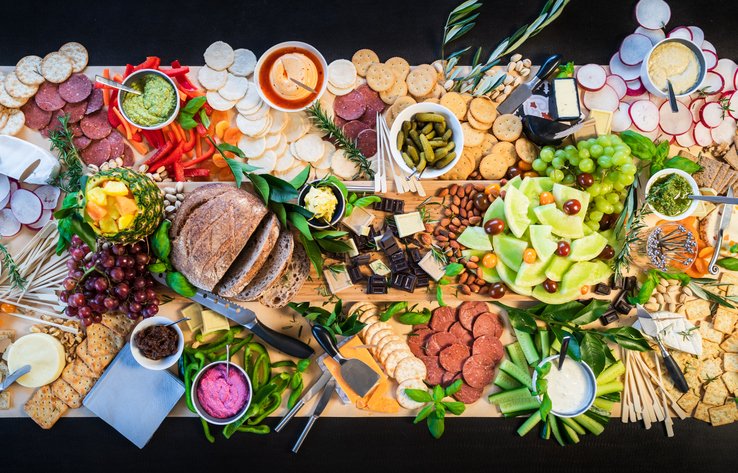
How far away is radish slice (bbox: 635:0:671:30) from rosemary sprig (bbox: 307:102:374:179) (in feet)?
4.82

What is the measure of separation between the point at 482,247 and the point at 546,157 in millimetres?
471

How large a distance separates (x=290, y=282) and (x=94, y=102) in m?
1.20

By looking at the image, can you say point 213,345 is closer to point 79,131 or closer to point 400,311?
point 400,311

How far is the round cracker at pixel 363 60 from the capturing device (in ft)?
7.89

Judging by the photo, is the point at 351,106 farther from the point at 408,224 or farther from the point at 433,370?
the point at 433,370

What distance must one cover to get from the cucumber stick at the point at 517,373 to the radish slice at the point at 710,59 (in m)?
1.63

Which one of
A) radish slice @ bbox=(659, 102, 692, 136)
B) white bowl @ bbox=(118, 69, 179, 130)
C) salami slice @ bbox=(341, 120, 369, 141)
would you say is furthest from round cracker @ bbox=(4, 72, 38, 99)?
radish slice @ bbox=(659, 102, 692, 136)

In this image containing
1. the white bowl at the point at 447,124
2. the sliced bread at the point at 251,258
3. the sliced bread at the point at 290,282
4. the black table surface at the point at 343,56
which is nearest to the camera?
the sliced bread at the point at 251,258

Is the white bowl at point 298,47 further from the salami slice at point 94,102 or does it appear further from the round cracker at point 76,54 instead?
the round cracker at point 76,54

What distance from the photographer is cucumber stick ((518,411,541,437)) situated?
2.34 metres

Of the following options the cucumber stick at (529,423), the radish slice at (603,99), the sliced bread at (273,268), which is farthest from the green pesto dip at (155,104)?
the cucumber stick at (529,423)

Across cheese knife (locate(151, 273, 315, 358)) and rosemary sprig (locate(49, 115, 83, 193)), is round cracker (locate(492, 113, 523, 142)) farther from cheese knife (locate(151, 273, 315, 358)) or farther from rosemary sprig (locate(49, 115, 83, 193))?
rosemary sprig (locate(49, 115, 83, 193))

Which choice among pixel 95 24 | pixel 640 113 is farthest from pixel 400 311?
pixel 95 24

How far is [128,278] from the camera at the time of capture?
75.9 inches
